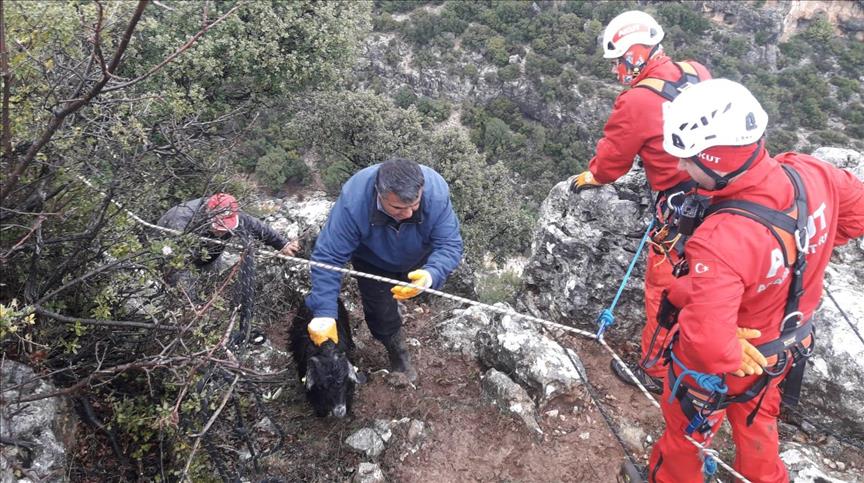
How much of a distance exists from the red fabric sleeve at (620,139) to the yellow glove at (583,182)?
0.46 m

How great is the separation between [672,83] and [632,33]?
0.65 meters

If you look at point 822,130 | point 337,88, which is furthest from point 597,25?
point 337,88

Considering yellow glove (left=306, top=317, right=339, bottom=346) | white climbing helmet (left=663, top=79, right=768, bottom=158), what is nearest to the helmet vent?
white climbing helmet (left=663, top=79, right=768, bottom=158)

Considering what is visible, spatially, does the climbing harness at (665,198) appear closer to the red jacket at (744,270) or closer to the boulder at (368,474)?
the red jacket at (744,270)

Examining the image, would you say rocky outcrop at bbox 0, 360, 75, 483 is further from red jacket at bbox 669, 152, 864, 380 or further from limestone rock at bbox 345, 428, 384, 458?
red jacket at bbox 669, 152, 864, 380

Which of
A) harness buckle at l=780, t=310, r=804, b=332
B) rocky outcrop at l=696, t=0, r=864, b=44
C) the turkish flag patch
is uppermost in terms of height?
the turkish flag patch

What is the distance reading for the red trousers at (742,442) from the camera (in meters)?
3.36

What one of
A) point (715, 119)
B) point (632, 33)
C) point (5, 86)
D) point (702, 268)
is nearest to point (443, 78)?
point (632, 33)

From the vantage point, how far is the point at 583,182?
5.44 meters

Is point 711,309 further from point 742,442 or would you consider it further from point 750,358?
point 742,442

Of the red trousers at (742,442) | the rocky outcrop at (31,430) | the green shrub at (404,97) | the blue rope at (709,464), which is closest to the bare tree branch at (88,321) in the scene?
the rocky outcrop at (31,430)

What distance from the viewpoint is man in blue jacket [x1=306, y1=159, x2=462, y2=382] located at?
12.0 feet

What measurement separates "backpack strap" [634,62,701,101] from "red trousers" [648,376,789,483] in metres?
2.23

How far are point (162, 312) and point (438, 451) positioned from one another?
2.51 meters
